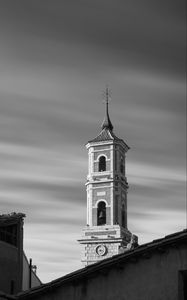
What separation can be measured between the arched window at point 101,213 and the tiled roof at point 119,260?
5722 centimetres

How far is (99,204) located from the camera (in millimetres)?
74250

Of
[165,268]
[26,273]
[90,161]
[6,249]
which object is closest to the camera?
[165,268]

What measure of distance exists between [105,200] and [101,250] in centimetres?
606

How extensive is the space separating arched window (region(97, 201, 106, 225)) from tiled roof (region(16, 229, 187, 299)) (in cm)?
5722

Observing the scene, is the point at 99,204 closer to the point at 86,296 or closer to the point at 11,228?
the point at 11,228

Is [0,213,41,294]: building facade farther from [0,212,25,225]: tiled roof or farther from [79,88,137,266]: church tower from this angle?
[79,88,137,266]: church tower

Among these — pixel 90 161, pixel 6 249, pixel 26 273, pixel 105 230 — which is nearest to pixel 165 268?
pixel 6 249

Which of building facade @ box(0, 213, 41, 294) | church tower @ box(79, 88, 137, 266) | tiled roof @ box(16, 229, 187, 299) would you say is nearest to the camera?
tiled roof @ box(16, 229, 187, 299)

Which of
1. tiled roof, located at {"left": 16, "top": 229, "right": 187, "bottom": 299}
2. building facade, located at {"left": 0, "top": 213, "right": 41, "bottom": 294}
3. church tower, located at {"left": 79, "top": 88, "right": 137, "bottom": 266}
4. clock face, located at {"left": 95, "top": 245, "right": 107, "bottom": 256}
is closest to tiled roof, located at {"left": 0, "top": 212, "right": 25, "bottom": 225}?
building facade, located at {"left": 0, "top": 213, "right": 41, "bottom": 294}

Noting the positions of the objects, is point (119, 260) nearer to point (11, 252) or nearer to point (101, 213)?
point (11, 252)

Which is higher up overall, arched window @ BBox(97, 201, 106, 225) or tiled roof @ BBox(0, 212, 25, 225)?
arched window @ BBox(97, 201, 106, 225)

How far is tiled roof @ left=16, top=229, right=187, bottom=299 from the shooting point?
14.9 meters

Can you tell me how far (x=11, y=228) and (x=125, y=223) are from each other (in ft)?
161

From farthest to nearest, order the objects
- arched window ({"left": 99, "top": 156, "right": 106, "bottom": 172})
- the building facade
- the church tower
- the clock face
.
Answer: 1. arched window ({"left": 99, "top": 156, "right": 106, "bottom": 172})
2. the church tower
3. the clock face
4. the building facade
